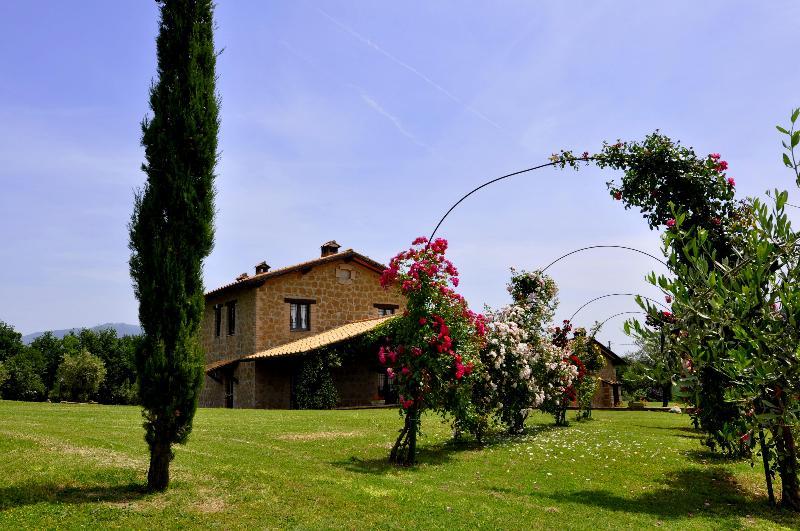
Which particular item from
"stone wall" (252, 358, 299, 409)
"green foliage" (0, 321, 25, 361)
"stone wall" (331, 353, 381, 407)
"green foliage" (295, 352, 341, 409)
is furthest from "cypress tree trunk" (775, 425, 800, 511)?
"green foliage" (0, 321, 25, 361)

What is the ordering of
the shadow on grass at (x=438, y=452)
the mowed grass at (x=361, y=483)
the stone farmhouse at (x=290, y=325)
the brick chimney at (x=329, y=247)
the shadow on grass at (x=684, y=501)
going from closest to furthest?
1. the mowed grass at (x=361, y=483)
2. the shadow on grass at (x=684, y=501)
3. the shadow on grass at (x=438, y=452)
4. the stone farmhouse at (x=290, y=325)
5. the brick chimney at (x=329, y=247)

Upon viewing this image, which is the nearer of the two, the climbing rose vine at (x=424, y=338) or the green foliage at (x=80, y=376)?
the climbing rose vine at (x=424, y=338)

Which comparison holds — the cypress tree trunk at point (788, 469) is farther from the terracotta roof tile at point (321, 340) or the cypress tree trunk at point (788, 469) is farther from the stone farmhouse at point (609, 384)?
the stone farmhouse at point (609, 384)

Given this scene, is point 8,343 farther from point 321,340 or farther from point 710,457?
point 710,457

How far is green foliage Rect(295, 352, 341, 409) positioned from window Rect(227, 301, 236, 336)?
5886 millimetres

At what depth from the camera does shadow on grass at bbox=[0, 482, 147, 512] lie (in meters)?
8.53

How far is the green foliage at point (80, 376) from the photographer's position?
4009cm

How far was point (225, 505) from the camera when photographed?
29.5 ft

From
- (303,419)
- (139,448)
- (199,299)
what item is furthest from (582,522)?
(303,419)

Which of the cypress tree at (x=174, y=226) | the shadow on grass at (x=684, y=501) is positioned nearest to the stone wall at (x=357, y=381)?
the shadow on grass at (x=684, y=501)

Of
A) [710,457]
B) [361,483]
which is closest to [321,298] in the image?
[710,457]

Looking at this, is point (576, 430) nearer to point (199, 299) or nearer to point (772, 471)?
point (772, 471)

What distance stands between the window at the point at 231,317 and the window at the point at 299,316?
127 inches

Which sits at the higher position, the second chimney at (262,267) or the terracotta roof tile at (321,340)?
the second chimney at (262,267)
